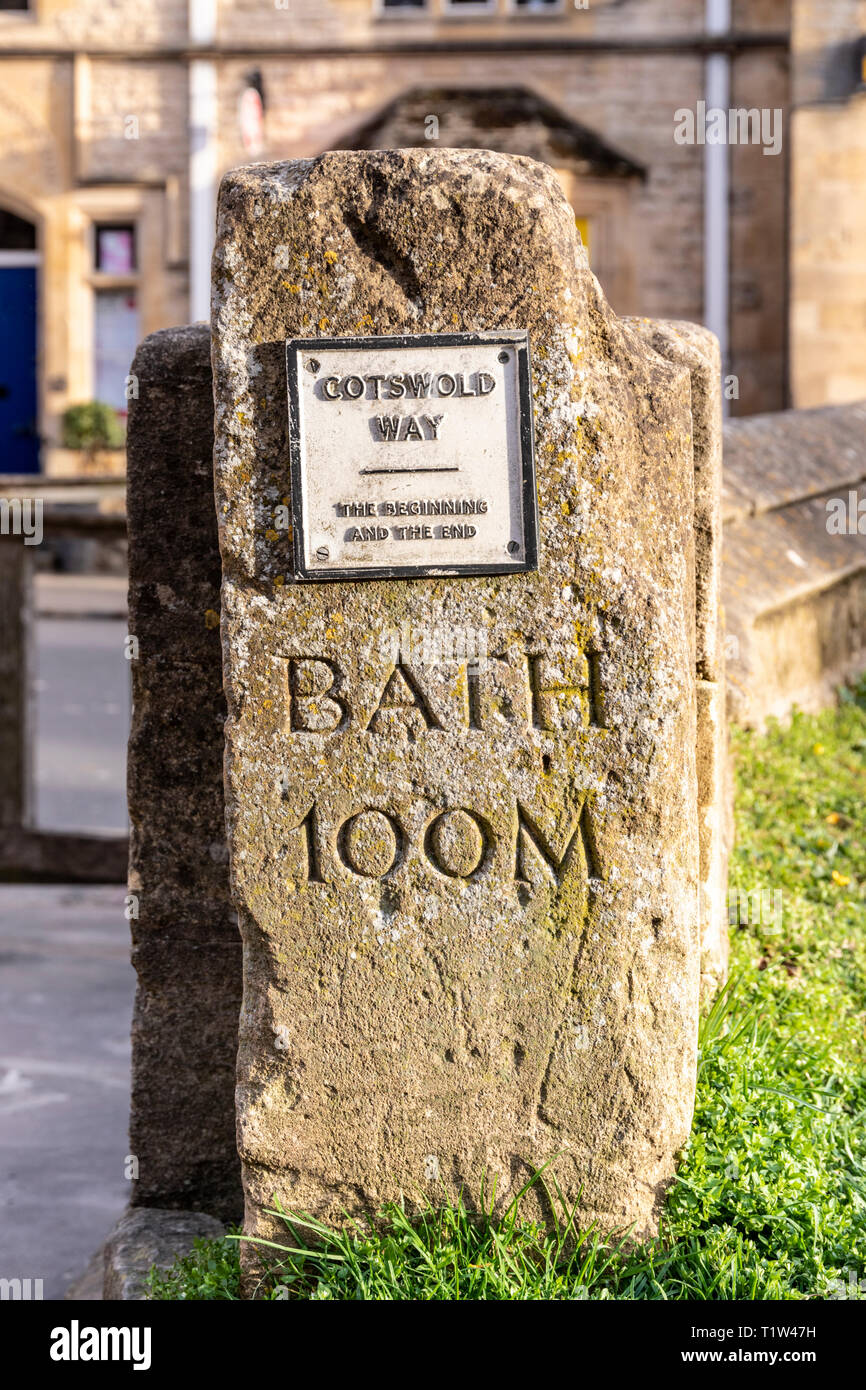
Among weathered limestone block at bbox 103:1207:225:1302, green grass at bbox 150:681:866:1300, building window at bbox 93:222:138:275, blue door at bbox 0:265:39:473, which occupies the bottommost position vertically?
weathered limestone block at bbox 103:1207:225:1302

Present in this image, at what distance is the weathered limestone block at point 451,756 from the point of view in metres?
2.19

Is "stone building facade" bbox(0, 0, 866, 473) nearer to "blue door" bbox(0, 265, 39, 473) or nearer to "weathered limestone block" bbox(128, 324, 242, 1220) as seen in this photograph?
"blue door" bbox(0, 265, 39, 473)

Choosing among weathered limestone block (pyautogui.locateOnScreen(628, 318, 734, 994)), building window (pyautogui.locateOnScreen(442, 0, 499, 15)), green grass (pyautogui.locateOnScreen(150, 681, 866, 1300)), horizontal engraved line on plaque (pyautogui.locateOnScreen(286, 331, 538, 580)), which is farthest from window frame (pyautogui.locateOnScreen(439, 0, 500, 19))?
horizontal engraved line on plaque (pyautogui.locateOnScreen(286, 331, 538, 580))

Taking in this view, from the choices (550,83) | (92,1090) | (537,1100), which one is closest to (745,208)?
(550,83)

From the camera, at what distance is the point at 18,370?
15.5 meters

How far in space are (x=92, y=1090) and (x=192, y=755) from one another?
6.33 feet

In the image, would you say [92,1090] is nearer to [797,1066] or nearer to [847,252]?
[797,1066]

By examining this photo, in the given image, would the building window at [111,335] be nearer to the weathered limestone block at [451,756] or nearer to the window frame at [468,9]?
the window frame at [468,9]

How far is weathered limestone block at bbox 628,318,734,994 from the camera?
2.59m

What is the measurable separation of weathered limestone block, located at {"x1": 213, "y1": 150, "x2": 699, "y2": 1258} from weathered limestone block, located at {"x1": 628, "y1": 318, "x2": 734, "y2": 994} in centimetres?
35

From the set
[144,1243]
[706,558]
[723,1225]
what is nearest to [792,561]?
[706,558]

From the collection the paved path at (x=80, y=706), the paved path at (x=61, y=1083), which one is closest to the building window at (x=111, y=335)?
the paved path at (x=80, y=706)

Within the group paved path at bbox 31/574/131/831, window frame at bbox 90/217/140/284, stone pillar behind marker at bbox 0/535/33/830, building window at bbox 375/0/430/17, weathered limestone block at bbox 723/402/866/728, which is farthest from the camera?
window frame at bbox 90/217/140/284
